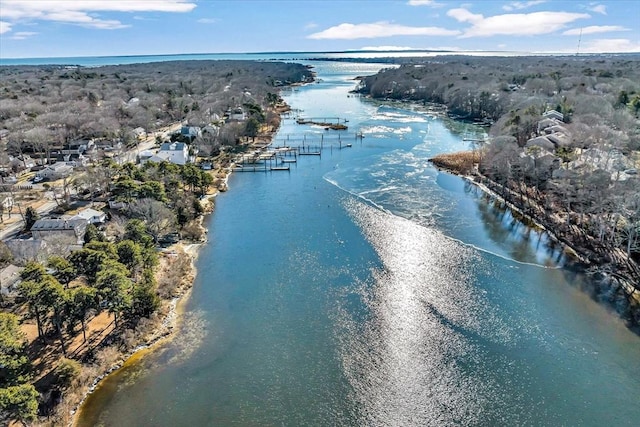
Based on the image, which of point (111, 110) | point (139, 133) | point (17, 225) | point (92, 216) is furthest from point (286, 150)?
point (17, 225)

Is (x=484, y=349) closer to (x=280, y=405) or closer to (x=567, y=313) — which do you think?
(x=567, y=313)

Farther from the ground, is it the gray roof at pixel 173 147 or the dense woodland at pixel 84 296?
the gray roof at pixel 173 147

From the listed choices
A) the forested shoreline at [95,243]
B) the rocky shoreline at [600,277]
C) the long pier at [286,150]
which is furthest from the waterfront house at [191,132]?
the rocky shoreline at [600,277]

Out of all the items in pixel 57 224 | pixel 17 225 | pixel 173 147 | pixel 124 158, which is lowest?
pixel 17 225

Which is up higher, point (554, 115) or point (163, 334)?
point (554, 115)

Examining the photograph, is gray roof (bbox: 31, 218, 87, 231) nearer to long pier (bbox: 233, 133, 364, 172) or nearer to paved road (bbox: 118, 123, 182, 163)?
paved road (bbox: 118, 123, 182, 163)

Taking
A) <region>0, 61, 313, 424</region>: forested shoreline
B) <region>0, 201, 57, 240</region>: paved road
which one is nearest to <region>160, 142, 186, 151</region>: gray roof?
<region>0, 61, 313, 424</region>: forested shoreline

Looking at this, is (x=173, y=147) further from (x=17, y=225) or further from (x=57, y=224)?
(x=57, y=224)

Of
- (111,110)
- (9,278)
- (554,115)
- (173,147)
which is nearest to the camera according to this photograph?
(9,278)

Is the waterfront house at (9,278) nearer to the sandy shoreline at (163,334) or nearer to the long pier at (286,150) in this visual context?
the sandy shoreline at (163,334)
